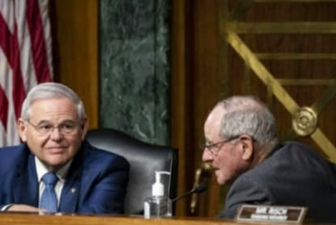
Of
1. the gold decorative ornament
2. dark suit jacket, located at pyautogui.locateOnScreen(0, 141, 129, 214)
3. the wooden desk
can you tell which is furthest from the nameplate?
the gold decorative ornament

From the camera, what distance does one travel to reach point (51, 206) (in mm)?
5098

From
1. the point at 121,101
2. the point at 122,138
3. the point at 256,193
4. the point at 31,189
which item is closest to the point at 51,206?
the point at 31,189

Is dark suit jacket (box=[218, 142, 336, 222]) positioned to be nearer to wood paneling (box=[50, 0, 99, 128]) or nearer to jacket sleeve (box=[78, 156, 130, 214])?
jacket sleeve (box=[78, 156, 130, 214])

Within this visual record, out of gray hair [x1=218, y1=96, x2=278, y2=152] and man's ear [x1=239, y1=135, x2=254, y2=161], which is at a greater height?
gray hair [x1=218, y1=96, x2=278, y2=152]

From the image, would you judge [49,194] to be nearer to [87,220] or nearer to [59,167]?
[59,167]

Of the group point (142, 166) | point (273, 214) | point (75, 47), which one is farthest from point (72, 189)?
point (75, 47)

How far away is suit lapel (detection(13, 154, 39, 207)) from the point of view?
16.8ft

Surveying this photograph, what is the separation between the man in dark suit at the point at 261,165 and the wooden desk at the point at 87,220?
0.94 feet

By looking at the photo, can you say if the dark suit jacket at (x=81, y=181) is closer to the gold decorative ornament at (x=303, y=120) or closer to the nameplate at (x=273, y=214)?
the nameplate at (x=273, y=214)

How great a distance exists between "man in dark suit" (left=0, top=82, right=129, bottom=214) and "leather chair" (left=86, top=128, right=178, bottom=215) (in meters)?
0.08

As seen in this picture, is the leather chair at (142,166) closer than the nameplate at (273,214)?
No

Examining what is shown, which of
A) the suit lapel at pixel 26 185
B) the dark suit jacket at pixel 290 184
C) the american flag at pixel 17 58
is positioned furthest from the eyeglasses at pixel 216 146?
the american flag at pixel 17 58

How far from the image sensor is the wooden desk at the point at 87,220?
153 inches

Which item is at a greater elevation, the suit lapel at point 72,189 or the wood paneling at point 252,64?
the wood paneling at point 252,64
